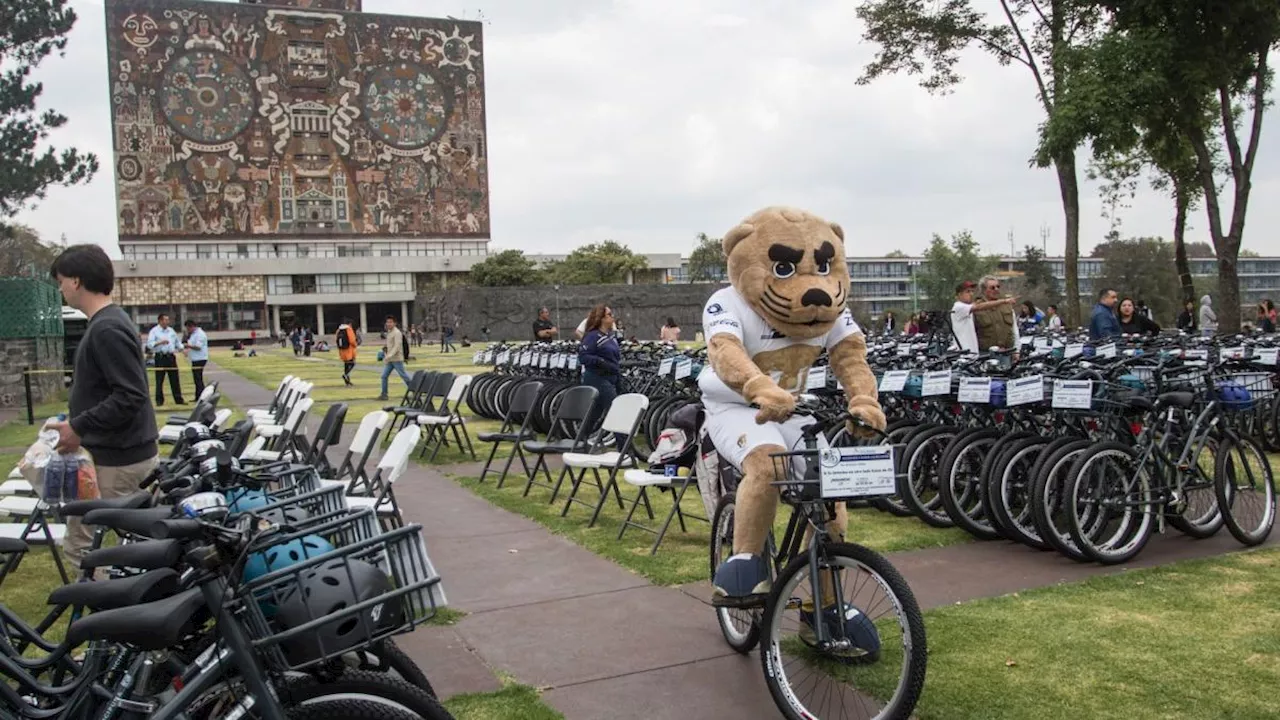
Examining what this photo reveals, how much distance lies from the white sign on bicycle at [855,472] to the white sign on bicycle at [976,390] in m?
3.08

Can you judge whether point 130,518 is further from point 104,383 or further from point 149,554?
point 104,383

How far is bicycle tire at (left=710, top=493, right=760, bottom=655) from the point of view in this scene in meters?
4.27

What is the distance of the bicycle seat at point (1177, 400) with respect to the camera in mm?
5551

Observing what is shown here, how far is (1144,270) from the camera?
54.1 m

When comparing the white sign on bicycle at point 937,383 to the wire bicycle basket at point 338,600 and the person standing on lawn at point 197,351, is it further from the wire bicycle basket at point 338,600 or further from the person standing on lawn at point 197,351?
the person standing on lawn at point 197,351

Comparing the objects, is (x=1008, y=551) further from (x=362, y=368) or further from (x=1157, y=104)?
(x=362, y=368)

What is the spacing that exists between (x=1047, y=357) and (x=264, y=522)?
5.97m

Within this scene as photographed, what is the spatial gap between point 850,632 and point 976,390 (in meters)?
3.07

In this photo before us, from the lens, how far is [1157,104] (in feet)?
Result: 48.2

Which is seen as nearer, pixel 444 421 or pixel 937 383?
pixel 937 383

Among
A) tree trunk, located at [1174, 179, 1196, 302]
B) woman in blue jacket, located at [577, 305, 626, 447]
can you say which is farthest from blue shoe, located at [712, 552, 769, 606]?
tree trunk, located at [1174, 179, 1196, 302]

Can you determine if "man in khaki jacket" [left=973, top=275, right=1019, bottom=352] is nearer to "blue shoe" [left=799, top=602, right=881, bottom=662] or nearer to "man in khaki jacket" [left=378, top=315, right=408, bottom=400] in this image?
"blue shoe" [left=799, top=602, right=881, bottom=662]

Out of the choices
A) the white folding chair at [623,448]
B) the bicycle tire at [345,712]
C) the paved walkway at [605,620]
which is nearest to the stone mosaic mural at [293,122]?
the white folding chair at [623,448]

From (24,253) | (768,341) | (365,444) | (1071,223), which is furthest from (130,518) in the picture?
(24,253)
